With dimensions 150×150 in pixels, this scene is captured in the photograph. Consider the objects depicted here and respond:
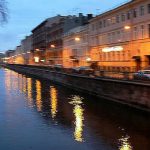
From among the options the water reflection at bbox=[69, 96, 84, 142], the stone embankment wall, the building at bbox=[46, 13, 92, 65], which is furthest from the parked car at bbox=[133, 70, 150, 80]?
the building at bbox=[46, 13, 92, 65]

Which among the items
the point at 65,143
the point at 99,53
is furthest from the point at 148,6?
the point at 65,143

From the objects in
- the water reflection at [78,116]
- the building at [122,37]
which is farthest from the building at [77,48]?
the water reflection at [78,116]

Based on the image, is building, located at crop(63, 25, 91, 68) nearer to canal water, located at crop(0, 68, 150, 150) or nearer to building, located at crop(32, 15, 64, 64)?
building, located at crop(32, 15, 64, 64)

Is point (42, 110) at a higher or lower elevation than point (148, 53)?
lower

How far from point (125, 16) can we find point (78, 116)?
44.7 m

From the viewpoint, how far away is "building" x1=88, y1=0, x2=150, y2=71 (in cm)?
7169

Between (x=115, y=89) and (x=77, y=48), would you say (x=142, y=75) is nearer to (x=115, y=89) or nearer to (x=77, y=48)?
(x=115, y=89)

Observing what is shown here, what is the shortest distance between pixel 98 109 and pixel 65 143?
1505cm

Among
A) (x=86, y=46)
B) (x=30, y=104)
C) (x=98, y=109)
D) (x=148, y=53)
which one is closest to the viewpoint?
(x=98, y=109)

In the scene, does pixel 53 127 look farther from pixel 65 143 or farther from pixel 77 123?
pixel 65 143

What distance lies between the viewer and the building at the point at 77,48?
10450 centimetres

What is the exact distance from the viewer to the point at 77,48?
4380 inches

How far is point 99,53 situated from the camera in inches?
3738

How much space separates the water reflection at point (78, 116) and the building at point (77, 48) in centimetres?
4802
